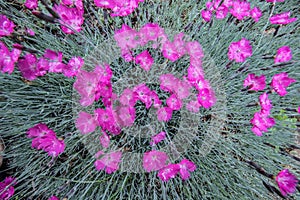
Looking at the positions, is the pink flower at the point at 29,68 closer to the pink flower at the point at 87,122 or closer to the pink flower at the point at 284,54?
the pink flower at the point at 87,122

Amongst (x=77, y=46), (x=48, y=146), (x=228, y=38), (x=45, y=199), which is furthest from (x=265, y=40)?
(x=45, y=199)

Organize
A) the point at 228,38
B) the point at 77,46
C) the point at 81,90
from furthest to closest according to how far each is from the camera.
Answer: the point at 228,38 < the point at 77,46 < the point at 81,90

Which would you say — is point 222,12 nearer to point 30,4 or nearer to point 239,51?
point 239,51

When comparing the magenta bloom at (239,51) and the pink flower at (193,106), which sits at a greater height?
the magenta bloom at (239,51)

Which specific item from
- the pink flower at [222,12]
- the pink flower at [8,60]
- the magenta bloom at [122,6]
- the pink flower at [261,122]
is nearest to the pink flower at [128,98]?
the magenta bloom at [122,6]

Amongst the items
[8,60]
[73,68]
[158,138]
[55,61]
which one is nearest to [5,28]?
[8,60]

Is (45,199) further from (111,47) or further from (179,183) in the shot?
(111,47)
